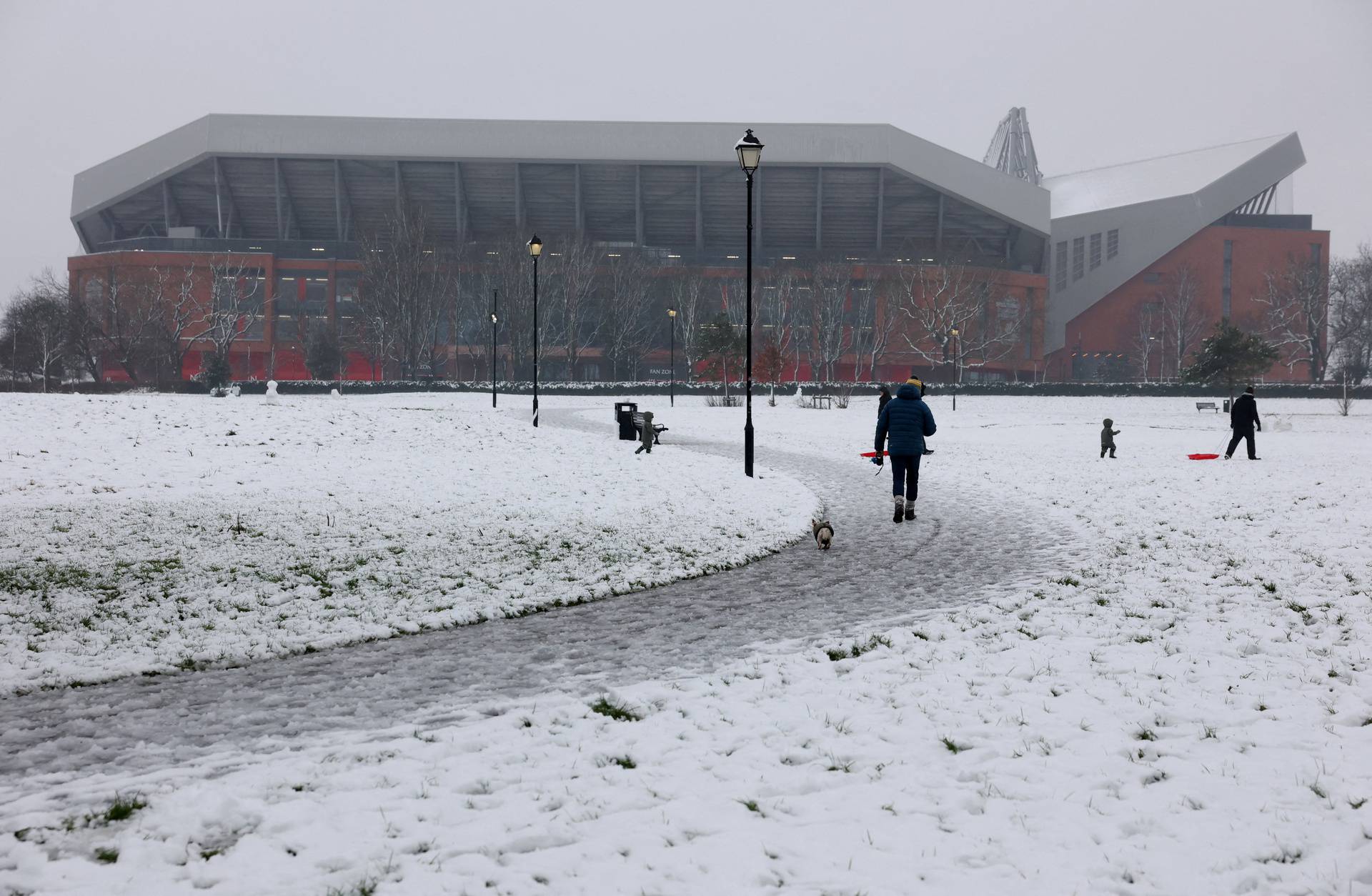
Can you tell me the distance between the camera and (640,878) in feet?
11.2

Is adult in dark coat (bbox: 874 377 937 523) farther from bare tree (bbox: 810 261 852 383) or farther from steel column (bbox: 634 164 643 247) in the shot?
steel column (bbox: 634 164 643 247)

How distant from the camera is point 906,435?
1268cm

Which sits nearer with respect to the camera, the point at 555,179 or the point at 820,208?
the point at 820,208

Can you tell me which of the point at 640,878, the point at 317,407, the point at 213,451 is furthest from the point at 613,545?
the point at 317,407

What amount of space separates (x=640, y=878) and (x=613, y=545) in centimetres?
745

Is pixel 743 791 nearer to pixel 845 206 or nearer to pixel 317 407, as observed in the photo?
pixel 317 407

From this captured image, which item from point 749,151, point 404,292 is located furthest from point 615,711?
point 404,292

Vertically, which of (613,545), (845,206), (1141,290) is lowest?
(613,545)

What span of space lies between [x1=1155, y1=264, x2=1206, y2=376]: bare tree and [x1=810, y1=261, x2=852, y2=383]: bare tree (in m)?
32.9

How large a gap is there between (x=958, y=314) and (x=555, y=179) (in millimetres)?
37019

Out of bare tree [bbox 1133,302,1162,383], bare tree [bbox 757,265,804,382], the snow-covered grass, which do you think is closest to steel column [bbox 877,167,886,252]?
bare tree [bbox 757,265,804,382]

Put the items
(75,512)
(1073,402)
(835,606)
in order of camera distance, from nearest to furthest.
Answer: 1. (835,606)
2. (75,512)
3. (1073,402)

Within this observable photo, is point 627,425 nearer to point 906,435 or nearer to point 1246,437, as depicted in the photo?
point 906,435

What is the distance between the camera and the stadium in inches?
2982
